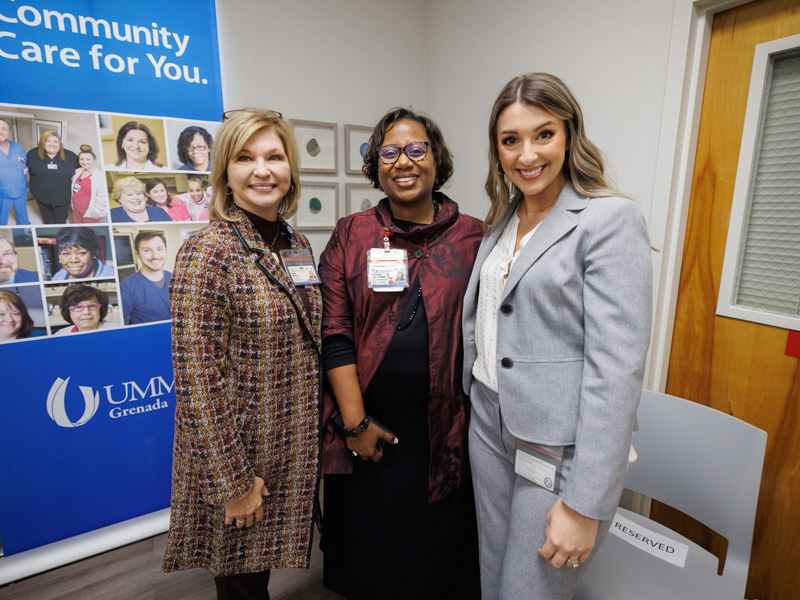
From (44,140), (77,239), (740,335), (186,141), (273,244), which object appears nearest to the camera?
(273,244)

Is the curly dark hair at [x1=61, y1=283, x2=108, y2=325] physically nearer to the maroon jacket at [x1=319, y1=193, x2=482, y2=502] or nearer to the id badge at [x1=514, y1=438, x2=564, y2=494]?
the maroon jacket at [x1=319, y1=193, x2=482, y2=502]

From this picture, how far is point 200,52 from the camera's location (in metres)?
2.12

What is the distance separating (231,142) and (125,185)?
1084 millimetres

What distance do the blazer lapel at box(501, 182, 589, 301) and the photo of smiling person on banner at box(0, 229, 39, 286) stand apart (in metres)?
1.93

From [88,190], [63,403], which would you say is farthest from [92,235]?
[63,403]

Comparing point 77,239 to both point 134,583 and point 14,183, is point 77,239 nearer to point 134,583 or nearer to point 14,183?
point 14,183

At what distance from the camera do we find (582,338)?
999mm

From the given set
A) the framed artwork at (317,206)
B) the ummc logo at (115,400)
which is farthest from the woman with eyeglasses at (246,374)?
the framed artwork at (317,206)

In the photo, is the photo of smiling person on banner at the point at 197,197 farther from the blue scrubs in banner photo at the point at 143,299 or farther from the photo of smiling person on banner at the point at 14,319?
the photo of smiling person on banner at the point at 14,319

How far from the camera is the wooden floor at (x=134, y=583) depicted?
1.90 meters

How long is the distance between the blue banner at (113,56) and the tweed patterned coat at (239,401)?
119 centimetres

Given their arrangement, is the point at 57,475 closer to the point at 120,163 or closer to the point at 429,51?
the point at 120,163

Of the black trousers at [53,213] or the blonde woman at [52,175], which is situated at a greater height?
the blonde woman at [52,175]

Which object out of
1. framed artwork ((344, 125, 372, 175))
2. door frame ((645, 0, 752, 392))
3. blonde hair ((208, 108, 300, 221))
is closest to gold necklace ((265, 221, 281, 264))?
blonde hair ((208, 108, 300, 221))
